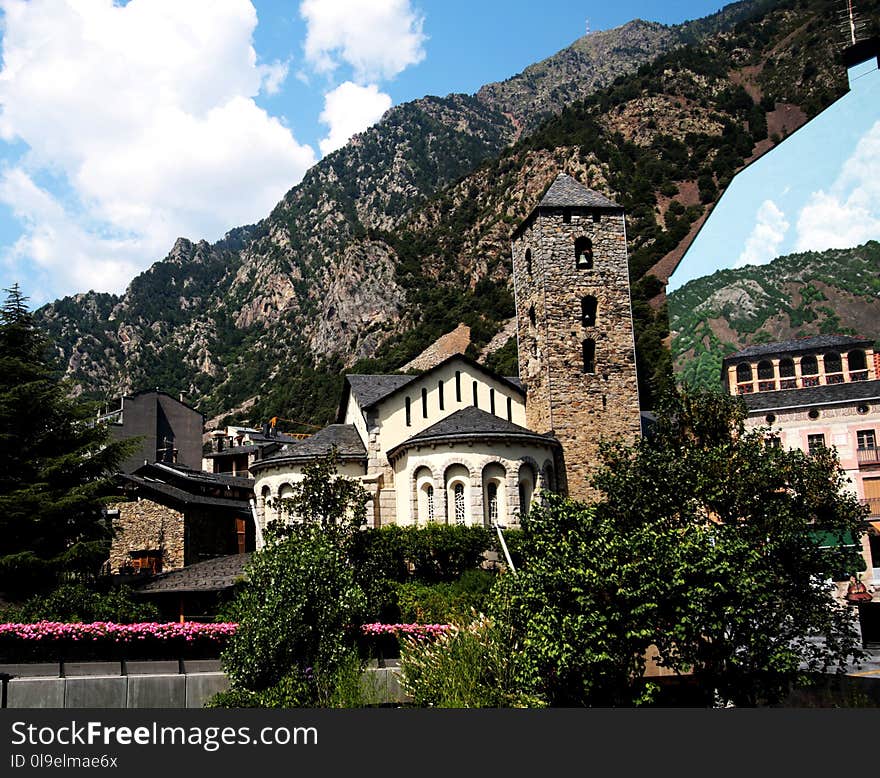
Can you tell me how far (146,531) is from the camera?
144ft

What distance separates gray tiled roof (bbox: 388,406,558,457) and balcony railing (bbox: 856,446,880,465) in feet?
50.6

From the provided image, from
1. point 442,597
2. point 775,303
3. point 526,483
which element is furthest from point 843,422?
point 775,303

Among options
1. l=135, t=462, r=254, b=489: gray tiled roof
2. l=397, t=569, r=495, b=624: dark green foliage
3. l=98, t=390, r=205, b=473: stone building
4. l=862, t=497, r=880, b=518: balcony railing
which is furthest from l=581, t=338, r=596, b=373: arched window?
l=98, t=390, r=205, b=473: stone building

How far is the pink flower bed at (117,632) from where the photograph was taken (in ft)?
84.9

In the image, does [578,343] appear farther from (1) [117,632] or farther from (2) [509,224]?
(2) [509,224]

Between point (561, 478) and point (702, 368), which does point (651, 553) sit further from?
point (561, 478)

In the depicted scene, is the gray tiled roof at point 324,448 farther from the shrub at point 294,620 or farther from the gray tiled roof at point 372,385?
the shrub at point 294,620

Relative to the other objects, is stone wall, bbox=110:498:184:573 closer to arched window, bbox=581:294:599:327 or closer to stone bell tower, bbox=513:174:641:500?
stone bell tower, bbox=513:174:641:500

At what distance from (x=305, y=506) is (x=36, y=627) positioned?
1026cm

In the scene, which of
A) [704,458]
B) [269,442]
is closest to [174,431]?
[269,442]

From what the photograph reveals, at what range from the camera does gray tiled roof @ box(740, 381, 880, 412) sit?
37659mm

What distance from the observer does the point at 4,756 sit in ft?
41.7

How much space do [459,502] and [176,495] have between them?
17.9m

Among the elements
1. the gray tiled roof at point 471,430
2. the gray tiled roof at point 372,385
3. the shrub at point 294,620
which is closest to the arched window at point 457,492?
the gray tiled roof at point 471,430
